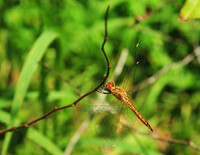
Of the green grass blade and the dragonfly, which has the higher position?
the dragonfly

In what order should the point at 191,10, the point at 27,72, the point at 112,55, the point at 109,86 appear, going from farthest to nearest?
the point at 112,55, the point at 27,72, the point at 109,86, the point at 191,10

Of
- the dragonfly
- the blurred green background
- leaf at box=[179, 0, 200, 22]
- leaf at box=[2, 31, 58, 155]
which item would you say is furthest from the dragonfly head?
the blurred green background

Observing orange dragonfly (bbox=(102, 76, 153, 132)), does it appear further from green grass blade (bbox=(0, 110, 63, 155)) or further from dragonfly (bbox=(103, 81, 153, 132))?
green grass blade (bbox=(0, 110, 63, 155))

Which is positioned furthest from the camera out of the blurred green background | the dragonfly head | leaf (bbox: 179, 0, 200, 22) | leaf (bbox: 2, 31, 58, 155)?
the blurred green background

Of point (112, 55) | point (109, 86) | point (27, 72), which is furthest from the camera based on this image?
point (112, 55)

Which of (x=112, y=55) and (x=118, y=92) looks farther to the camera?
(x=112, y=55)

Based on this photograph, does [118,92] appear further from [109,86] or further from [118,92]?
[109,86]

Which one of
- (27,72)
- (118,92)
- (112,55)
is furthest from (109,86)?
(112,55)

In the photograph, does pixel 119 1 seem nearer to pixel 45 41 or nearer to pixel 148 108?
pixel 148 108
